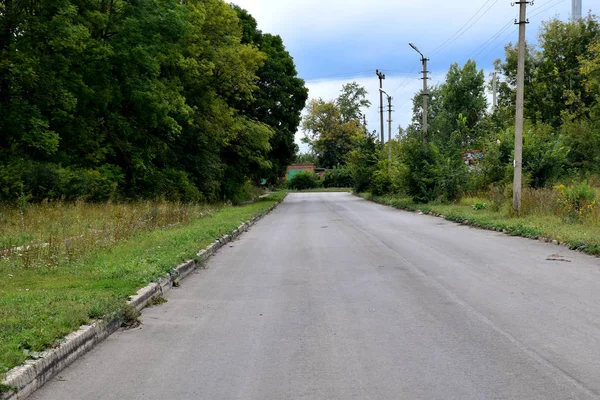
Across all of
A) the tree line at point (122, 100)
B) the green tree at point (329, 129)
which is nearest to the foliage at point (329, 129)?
the green tree at point (329, 129)

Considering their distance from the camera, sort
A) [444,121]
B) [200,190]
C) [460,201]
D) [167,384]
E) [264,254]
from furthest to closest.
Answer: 1. [444,121]
2. [200,190]
3. [460,201]
4. [264,254]
5. [167,384]

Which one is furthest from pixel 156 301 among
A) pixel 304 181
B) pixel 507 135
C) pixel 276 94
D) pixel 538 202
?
pixel 304 181

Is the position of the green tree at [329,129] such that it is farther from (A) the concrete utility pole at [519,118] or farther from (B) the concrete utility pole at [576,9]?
(A) the concrete utility pole at [519,118]

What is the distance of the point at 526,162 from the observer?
74.0ft

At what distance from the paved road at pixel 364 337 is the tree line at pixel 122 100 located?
482 inches

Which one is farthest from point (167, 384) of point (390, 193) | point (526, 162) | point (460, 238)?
point (390, 193)

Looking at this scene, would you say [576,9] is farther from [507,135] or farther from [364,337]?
[364,337]

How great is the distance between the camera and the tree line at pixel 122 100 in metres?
19.9

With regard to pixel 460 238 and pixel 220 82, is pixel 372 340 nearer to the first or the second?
pixel 460 238

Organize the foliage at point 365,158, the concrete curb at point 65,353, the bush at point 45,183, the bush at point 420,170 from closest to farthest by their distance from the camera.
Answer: the concrete curb at point 65,353, the bush at point 45,183, the bush at point 420,170, the foliage at point 365,158

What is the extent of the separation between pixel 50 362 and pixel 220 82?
99.6 feet

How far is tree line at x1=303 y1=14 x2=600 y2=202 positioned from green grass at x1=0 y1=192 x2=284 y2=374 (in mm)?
15765

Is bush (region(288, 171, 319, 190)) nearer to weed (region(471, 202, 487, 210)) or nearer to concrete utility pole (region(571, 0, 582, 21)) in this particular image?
concrete utility pole (region(571, 0, 582, 21))

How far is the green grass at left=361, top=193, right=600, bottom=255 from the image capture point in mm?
12289
